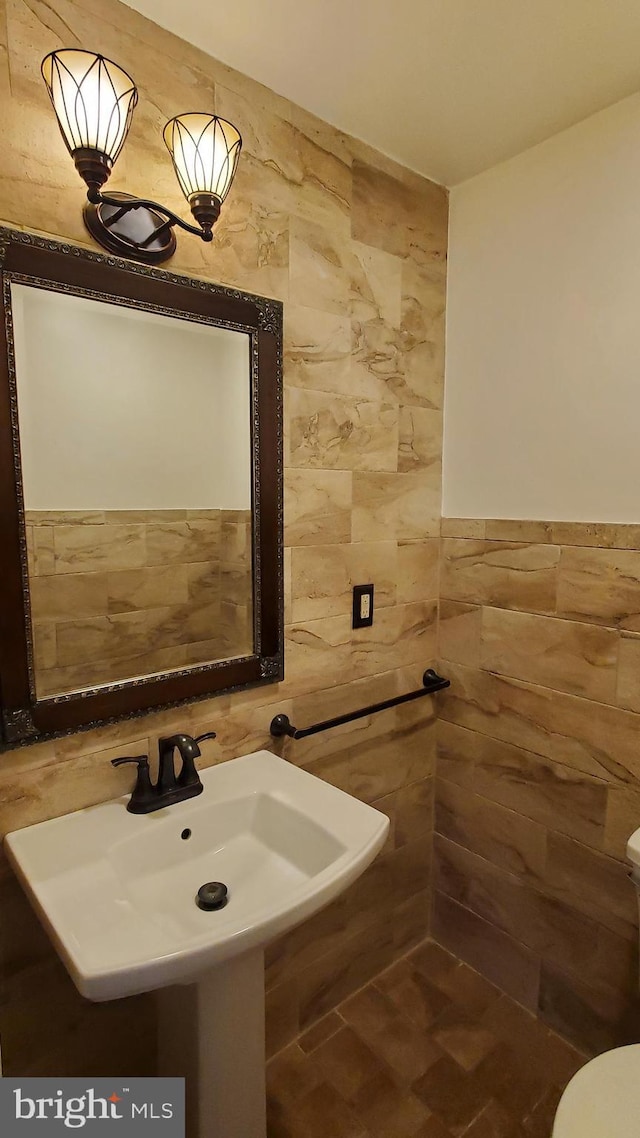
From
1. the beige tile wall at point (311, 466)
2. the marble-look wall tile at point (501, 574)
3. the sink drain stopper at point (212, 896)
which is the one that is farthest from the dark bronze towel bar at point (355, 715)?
the sink drain stopper at point (212, 896)

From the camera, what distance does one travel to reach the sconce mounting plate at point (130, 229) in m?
1.10

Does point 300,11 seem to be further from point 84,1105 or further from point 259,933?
point 84,1105

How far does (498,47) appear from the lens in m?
1.24

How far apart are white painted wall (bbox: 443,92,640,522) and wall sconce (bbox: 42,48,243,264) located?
883mm

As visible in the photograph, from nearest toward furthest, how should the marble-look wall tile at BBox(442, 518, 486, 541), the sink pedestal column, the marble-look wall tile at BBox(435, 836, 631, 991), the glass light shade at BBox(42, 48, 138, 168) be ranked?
the glass light shade at BBox(42, 48, 138, 168), the sink pedestal column, the marble-look wall tile at BBox(435, 836, 631, 991), the marble-look wall tile at BBox(442, 518, 486, 541)

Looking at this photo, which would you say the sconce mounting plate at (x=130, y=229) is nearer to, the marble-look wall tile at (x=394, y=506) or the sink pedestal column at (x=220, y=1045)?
the marble-look wall tile at (x=394, y=506)

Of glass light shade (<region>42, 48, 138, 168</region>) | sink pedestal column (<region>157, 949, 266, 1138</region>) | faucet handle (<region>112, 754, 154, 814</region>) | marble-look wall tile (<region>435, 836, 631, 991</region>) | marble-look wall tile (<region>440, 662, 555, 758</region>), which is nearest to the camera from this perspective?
glass light shade (<region>42, 48, 138, 168</region>)

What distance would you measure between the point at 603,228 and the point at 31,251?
1.35 meters

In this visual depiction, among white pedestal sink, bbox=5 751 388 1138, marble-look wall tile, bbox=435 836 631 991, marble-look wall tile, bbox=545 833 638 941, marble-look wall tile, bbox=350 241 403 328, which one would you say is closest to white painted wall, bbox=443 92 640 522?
marble-look wall tile, bbox=350 241 403 328

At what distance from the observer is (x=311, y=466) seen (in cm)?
153

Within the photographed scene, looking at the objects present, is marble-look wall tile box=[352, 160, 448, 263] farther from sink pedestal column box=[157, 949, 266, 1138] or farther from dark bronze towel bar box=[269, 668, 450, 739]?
sink pedestal column box=[157, 949, 266, 1138]

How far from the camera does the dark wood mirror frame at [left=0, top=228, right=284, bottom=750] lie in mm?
1048

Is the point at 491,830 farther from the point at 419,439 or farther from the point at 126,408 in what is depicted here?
the point at 126,408

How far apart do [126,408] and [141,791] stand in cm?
83
